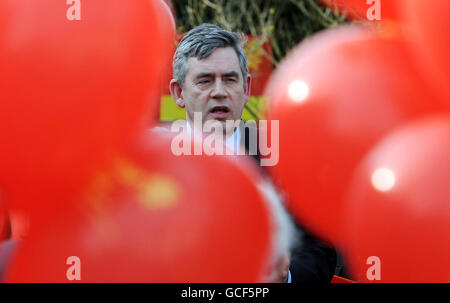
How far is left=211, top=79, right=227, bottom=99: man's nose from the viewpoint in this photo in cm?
125

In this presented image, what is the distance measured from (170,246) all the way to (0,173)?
0.89 feet

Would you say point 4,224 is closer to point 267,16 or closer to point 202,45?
point 202,45

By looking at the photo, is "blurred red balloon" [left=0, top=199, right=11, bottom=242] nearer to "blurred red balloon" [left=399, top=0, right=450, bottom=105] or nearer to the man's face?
the man's face

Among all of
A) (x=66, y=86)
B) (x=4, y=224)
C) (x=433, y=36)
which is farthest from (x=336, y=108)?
(x=4, y=224)

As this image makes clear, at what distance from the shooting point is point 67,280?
92 centimetres

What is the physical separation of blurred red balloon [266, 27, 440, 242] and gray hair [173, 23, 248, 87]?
25 centimetres

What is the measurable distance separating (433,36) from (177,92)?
629mm

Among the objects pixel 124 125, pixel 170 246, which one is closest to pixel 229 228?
pixel 170 246

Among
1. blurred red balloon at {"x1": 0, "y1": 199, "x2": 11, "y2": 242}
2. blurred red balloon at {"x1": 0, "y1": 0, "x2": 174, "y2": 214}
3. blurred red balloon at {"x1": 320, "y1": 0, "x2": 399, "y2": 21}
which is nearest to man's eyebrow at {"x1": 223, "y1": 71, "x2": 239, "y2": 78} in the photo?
blurred red balloon at {"x1": 320, "y1": 0, "x2": 399, "y2": 21}

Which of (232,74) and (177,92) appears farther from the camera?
(177,92)

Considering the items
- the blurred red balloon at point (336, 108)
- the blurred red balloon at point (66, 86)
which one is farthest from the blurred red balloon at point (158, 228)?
the blurred red balloon at point (336, 108)

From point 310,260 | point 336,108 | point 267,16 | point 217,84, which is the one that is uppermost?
point 267,16

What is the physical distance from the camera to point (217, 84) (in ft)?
4.13

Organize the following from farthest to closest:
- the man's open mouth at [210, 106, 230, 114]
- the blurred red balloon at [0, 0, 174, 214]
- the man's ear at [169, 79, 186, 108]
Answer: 1. the man's ear at [169, 79, 186, 108]
2. the man's open mouth at [210, 106, 230, 114]
3. the blurred red balloon at [0, 0, 174, 214]
